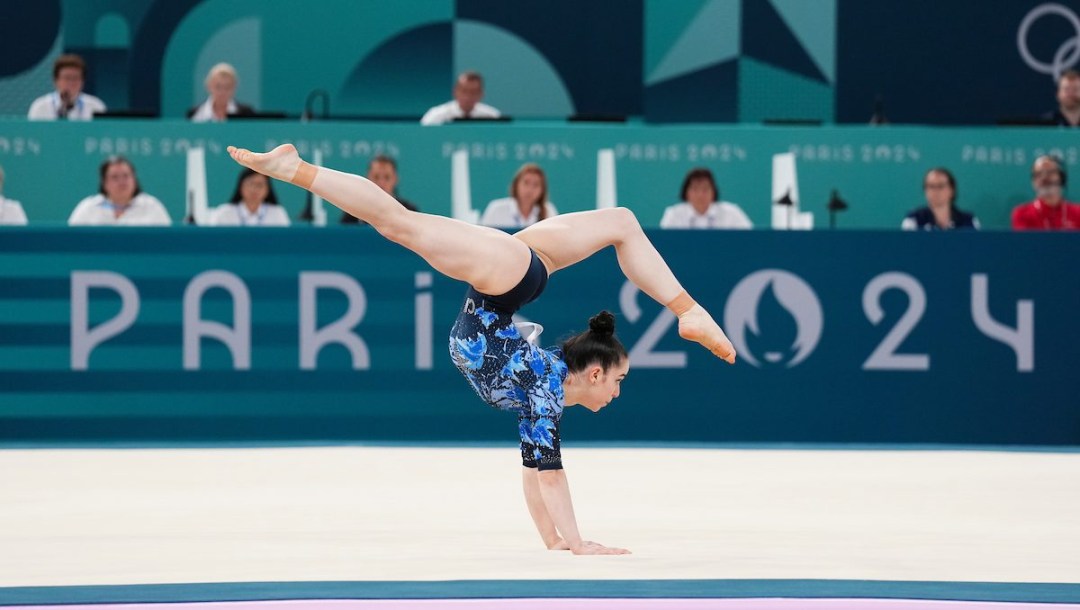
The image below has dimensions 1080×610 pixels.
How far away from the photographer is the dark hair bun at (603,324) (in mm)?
5688

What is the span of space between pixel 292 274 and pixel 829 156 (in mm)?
4063

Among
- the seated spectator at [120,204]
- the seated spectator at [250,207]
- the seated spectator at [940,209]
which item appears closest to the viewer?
the seated spectator at [120,204]

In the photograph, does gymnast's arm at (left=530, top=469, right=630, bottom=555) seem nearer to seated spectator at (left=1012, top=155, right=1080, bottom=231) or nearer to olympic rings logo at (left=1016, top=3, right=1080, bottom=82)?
seated spectator at (left=1012, top=155, right=1080, bottom=231)

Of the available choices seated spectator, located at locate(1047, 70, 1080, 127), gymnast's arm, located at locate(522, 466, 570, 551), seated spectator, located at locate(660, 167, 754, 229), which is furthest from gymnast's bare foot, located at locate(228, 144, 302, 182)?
seated spectator, located at locate(1047, 70, 1080, 127)

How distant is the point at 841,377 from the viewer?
9508 millimetres

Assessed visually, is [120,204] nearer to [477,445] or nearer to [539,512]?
[477,445]

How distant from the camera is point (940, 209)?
10.6m

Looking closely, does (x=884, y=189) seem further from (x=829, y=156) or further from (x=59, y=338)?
(x=59, y=338)


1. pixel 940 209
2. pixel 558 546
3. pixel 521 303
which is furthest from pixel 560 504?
pixel 940 209

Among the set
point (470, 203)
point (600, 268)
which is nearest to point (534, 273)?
point (600, 268)

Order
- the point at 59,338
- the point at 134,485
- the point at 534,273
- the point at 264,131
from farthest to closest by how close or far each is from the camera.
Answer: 1. the point at 264,131
2. the point at 59,338
3. the point at 134,485
4. the point at 534,273

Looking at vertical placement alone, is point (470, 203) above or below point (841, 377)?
above

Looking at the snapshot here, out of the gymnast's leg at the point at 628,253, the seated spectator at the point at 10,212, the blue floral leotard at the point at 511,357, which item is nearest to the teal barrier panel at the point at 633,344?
the seated spectator at the point at 10,212

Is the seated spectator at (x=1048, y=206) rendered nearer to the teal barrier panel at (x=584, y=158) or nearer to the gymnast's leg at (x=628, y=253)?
the teal barrier panel at (x=584, y=158)
